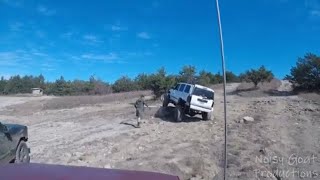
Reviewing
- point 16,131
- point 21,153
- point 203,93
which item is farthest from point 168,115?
point 16,131

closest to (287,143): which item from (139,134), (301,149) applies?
(301,149)

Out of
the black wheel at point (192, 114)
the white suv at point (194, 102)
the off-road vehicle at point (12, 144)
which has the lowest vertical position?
the off-road vehicle at point (12, 144)

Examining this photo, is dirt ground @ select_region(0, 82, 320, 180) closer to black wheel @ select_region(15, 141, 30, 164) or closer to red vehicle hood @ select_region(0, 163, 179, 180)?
black wheel @ select_region(15, 141, 30, 164)

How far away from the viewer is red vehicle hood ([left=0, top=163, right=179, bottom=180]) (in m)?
3.13

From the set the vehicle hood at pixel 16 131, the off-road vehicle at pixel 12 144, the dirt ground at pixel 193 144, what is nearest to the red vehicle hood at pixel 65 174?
the off-road vehicle at pixel 12 144

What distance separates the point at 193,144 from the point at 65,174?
1279cm

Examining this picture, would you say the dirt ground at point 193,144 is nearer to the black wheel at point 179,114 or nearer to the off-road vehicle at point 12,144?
the black wheel at point 179,114

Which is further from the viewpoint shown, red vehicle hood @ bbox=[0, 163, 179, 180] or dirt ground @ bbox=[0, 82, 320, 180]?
dirt ground @ bbox=[0, 82, 320, 180]

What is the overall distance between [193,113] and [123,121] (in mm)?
4291

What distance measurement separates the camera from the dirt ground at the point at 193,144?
1193cm

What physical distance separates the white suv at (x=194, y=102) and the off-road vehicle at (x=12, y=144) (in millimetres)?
12999

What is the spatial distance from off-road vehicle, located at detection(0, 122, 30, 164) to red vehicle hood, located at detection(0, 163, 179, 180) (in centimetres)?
A: 539

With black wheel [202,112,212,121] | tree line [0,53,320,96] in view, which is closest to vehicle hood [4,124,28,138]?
black wheel [202,112,212,121]

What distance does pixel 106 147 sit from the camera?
1534 cm
